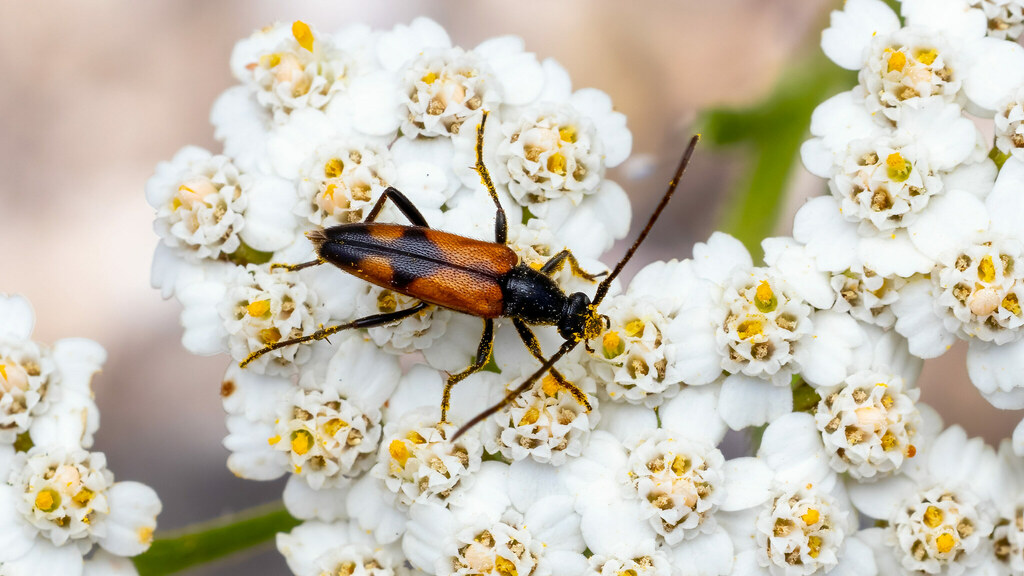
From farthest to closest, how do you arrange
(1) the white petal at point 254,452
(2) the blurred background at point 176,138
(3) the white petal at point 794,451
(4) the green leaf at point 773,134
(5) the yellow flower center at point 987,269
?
1. (2) the blurred background at point 176,138
2. (4) the green leaf at point 773,134
3. (1) the white petal at point 254,452
4. (3) the white petal at point 794,451
5. (5) the yellow flower center at point 987,269

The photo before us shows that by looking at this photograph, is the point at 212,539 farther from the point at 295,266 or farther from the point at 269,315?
the point at 295,266

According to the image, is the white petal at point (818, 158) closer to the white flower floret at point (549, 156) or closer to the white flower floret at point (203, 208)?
the white flower floret at point (549, 156)

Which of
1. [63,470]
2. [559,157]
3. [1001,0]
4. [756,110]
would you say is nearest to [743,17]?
[756,110]

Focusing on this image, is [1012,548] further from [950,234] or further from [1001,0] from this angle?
[1001,0]

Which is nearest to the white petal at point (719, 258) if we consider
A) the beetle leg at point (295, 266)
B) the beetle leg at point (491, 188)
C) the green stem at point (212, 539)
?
the beetle leg at point (491, 188)

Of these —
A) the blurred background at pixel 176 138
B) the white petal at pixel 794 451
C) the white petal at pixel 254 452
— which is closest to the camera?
the white petal at pixel 794 451

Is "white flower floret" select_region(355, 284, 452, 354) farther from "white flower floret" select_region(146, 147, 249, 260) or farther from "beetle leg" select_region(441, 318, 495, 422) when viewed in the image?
"white flower floret" select_region(146, 147, 249, 260)

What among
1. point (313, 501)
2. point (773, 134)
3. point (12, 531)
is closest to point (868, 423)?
point (313, 501)

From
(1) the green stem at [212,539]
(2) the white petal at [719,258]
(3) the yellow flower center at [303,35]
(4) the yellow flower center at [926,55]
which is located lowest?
(1) the green stem at [212,539]
